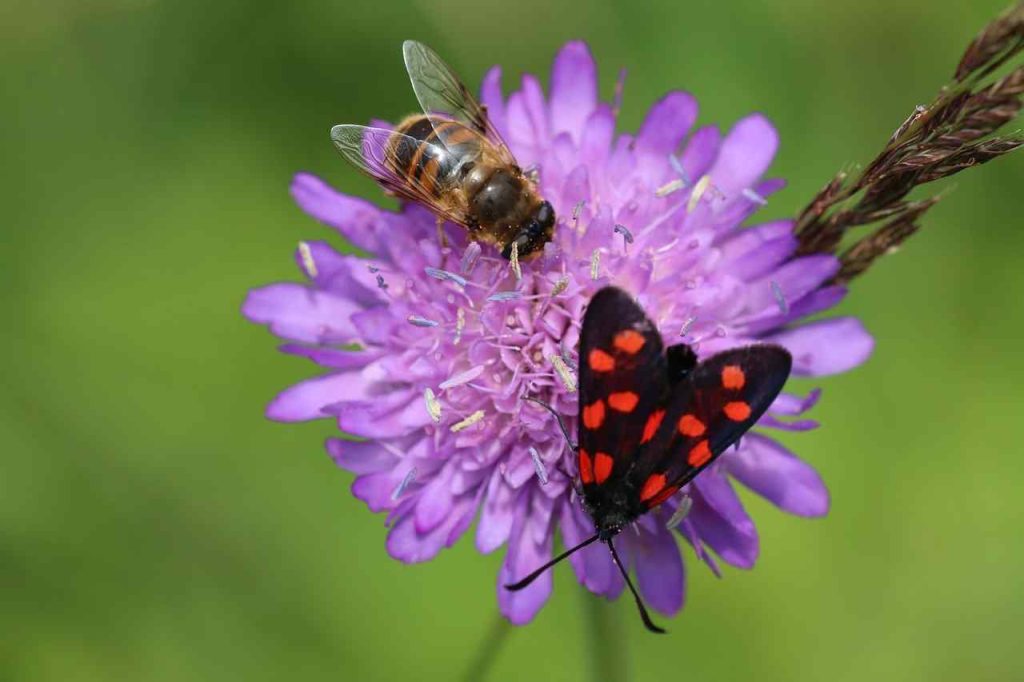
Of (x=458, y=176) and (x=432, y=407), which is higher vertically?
(x=458, y=176)

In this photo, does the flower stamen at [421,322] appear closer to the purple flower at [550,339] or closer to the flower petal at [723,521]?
the purple flower at [550,339]

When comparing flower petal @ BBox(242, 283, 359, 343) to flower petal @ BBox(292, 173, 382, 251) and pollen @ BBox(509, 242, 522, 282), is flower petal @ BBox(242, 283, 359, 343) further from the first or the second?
pollen @ BBox(509, 242, 522, 282)

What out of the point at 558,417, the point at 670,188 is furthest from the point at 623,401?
the point at 670,188

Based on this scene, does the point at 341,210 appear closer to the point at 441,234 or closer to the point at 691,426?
the point at 441,234

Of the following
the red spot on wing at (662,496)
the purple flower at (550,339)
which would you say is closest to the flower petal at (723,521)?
the purple flower at (550,339)

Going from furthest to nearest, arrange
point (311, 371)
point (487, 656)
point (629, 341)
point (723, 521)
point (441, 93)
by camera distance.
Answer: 1. point (311, 371)
2. point (487, 656)
3. point (441, 93)
4. point (723, 521)
5. point (629, 341)

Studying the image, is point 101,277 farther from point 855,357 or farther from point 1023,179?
point 1023,179
